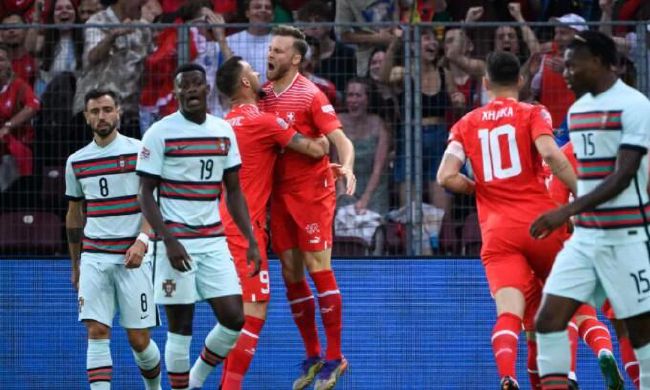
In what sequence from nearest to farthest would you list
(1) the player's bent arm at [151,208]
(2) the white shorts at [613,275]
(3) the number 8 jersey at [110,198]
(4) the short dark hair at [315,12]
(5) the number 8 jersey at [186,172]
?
(2) the white shorts at [613,275] < (1) the player's bent arm at [151,208] < (5) the number 8 jersey at [186,172] < (3) the number 8 jersey at [110,198] < (4) the short dark hair at [315,12]

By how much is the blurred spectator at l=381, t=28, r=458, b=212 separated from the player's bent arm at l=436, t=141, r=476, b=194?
2.41 metres

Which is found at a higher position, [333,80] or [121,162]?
[333,80]

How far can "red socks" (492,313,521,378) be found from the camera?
28.0 ft

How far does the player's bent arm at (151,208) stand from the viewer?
8.45 meters

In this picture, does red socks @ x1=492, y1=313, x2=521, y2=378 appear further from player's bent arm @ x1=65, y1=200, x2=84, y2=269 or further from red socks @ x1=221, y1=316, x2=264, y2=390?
player's bent arm @ x1=65, y1=200, x2=84, y2=269

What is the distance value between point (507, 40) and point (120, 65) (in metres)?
3.29

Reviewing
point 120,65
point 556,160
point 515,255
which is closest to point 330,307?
point 515,255

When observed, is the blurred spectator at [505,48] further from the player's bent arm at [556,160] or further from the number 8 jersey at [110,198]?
the number 8 jersey at [110,198]

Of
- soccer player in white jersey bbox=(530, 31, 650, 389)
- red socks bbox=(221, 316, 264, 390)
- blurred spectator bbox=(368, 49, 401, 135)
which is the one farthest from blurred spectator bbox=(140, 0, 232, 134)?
soccer player in white jersey bbox=(530, 31, 650, 389)

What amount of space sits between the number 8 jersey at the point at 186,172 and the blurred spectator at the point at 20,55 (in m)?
3.45

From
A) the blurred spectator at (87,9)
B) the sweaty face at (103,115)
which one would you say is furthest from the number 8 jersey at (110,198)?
the blurred spectator at (87,9)

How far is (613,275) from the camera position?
7453mm

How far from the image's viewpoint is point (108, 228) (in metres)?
9.61

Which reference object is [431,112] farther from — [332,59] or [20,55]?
[20,55]
